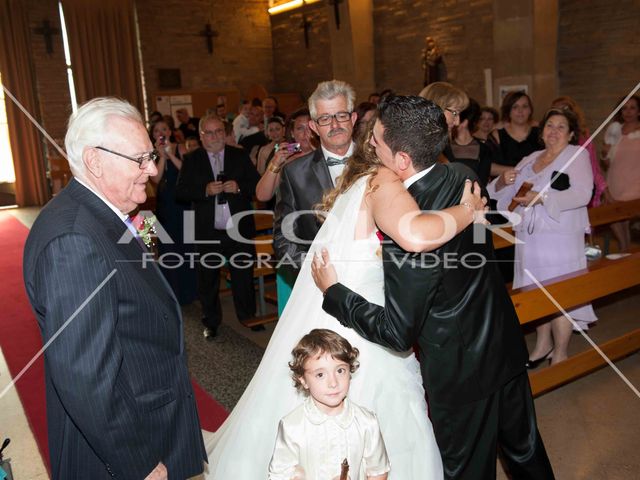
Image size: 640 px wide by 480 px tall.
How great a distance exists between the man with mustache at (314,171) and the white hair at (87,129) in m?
1.47

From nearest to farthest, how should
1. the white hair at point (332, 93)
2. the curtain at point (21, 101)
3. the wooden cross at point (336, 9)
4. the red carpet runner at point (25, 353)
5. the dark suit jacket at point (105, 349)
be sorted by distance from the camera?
the dark suit jacket at point (105, 349) < the white hair at point (332, 93) < the red carpet runner at point (25, 353) < the wooden cross at point (336, 9) < the curtain at point (21, 101)

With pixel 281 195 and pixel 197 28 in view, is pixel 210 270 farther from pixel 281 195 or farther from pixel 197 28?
pixel 197 28

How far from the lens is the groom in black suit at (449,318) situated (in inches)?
69.2

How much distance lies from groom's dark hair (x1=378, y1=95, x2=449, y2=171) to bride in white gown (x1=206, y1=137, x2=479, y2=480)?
0.25 metres

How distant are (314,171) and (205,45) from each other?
40.5ft

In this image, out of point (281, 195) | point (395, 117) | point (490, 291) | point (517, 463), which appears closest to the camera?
point (395, 117)

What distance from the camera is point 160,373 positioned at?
1585 millimetres

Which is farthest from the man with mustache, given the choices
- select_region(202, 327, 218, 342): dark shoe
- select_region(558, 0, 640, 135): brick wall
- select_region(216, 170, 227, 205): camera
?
select_region(558, 0, 640, 135): brick wall

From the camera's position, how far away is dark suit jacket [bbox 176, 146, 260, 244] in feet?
15.1

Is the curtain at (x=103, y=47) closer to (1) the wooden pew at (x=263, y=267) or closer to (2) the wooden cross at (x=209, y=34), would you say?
(2) the wooden cross at (x=209, y=34)

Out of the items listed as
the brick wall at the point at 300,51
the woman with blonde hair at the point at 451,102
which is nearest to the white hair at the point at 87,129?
the woman with blonde hair at the point at 451,102

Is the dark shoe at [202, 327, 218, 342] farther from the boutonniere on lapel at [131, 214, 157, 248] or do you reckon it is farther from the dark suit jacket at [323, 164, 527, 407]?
the dark suit jacket at [323, 164, 527, 407]

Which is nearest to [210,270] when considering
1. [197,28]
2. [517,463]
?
[517,463]

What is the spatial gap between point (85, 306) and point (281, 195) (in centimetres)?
183
